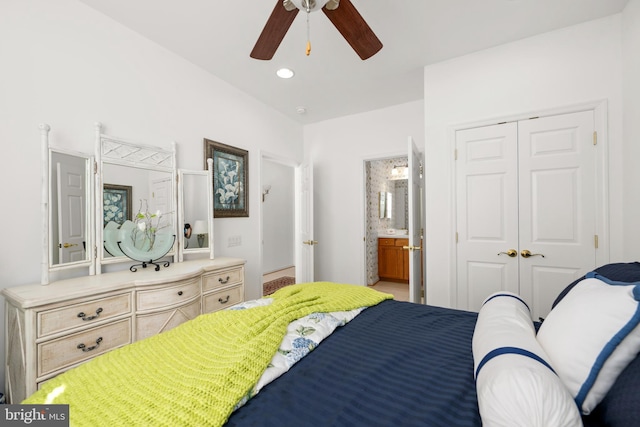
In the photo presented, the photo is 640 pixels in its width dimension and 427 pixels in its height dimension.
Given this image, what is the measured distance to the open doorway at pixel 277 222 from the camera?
19.2ft

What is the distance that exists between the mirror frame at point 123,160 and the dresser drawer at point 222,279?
0.44 m

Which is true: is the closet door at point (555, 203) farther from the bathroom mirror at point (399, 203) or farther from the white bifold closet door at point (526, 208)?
the bathroom mirror at point (399, 203)

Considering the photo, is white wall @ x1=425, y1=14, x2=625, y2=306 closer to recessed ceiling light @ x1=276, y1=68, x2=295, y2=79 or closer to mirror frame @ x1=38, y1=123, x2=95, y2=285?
recessed ceiling light @ x1=276, y1=68, x2=295, y2=79

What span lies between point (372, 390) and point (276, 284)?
4179 millimetres

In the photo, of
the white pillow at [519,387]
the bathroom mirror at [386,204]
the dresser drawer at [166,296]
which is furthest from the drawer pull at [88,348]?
the bathroom mirror at [386,204]

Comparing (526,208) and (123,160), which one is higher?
(123,160)

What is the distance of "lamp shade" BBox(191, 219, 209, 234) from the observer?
2.70m

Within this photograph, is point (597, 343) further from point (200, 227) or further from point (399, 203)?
point (399, 203)

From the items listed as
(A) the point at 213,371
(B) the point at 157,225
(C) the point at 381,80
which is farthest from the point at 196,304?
(C) the point at 381,80

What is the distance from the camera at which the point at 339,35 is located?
2.29 metres

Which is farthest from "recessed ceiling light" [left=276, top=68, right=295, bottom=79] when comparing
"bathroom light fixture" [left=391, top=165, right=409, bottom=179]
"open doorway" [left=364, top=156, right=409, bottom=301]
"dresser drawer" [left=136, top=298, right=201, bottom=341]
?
"bathroom light fixture" [left=391, top=165, right=409, bottom=179]

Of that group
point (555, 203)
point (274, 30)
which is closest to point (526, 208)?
point (555, 203)

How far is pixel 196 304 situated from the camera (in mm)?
2205

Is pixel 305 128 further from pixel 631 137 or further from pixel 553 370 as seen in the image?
pixel 553 370
